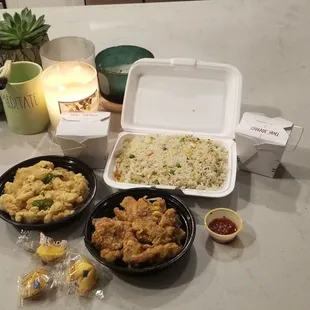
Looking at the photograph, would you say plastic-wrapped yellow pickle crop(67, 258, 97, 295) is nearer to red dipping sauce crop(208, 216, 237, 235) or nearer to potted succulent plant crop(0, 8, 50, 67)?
red dipping sauce crop(208, 216, 237, 235)

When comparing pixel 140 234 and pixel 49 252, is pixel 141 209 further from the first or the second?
pixel 49 252

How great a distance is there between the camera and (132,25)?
1646mm

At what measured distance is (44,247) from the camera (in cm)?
89

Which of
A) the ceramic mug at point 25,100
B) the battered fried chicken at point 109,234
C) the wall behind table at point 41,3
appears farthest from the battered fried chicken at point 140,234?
the wall behind table at point 41,3

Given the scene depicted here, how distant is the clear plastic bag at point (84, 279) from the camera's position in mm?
842

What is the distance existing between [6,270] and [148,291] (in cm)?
28

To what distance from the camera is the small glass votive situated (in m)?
1.25

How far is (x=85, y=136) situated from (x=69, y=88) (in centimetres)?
20

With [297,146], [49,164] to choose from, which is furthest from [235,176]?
[49,164]

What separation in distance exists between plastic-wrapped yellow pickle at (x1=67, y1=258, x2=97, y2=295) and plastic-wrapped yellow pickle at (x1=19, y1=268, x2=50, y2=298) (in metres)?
0.05

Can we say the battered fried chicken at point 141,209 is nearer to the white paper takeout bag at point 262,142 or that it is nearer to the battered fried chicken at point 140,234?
the battered fried chicken at point 140,234

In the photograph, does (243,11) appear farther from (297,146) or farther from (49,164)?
(49,164)

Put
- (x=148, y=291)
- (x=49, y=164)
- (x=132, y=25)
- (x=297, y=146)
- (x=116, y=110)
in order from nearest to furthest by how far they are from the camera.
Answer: (x=148, y=291) → (x=49, y=164) → (x=297, y=146) → (x=116, y=110) → (x=132, y=25)

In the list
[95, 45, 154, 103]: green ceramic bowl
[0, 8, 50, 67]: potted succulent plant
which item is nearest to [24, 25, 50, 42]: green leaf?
[0, 8, 50, 67]: potted succulent plant
